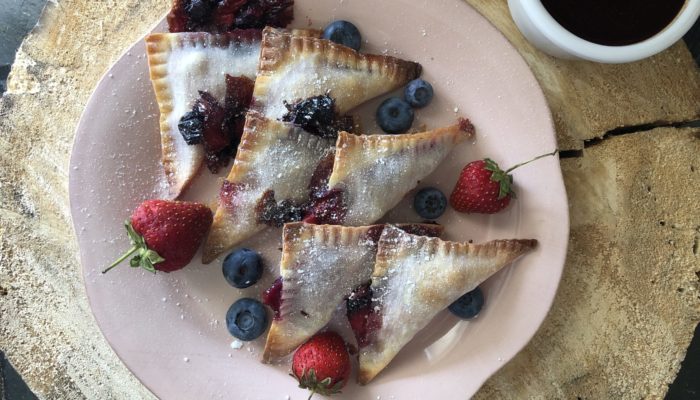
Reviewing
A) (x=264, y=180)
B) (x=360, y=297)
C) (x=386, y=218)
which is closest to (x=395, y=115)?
(x=386, y=218)

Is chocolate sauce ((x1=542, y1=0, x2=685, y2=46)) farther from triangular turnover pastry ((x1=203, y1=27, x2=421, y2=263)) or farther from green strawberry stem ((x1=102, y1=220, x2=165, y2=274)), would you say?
green strawberry stem ((x1=102, y1=220, x2=165, y2=274))

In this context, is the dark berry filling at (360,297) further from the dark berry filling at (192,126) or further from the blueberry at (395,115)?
the dark berry filling at (192,126)

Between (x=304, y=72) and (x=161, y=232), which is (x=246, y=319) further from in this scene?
(x=304, y=72)

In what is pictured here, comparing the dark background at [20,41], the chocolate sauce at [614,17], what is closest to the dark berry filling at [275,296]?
the chocolate sauce at [614,17]

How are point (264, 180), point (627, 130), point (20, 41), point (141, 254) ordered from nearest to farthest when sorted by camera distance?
point (141, 254), point (264, 180), point (627, 130), point (20, 41)

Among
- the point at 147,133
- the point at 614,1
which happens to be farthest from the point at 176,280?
the point at 614,1

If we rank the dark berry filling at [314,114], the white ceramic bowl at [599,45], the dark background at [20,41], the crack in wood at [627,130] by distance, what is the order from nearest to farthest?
1. the white ceramic bowl at [599,45]
2. the dark berry filling at [314,114]
3. the crack in wood at [627,130]
4. the dark background at [20,41]

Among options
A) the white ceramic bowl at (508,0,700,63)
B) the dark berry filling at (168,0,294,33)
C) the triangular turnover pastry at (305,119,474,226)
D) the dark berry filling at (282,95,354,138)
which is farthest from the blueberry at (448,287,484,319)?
the dark berry filling at (168,0,294,33)
